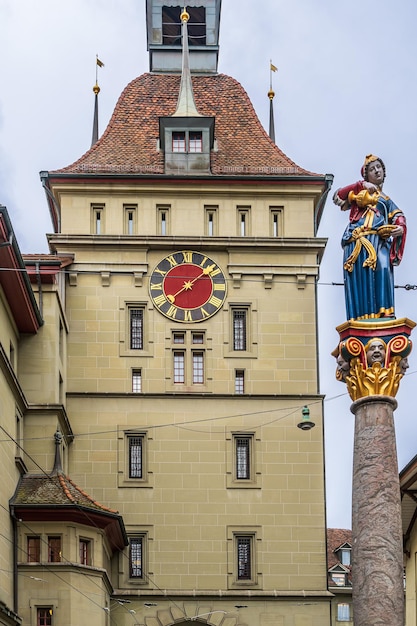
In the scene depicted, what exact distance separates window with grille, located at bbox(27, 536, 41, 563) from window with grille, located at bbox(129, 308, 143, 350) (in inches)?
444

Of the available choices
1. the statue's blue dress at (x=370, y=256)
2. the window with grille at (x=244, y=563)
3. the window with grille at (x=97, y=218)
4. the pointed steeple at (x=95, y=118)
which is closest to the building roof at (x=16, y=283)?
the window with grille at (x=97, y=218)

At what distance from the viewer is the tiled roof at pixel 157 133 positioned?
66.9m

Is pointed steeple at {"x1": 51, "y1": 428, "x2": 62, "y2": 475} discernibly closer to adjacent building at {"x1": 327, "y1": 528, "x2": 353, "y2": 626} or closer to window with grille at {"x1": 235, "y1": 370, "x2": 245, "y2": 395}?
window with grille at {"x1": 235, "y1": 370, "x2": 245, "y2": 395}

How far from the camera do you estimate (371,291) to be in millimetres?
40125

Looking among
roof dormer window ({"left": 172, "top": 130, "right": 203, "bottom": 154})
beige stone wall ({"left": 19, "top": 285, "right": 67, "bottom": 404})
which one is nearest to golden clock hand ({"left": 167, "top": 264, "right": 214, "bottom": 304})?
roof dormer window ({"left": 172, "top": 130, "right": 203, "bottom": 154})

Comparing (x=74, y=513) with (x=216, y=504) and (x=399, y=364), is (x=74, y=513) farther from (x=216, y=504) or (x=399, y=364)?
(x=399, y=364)

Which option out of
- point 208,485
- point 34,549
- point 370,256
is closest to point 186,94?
point 208,485

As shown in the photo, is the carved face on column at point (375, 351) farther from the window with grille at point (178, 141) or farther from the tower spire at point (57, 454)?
the window with grille at point (178, 141)

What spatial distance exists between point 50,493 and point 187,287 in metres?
11.9

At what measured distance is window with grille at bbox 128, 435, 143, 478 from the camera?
63031 mm

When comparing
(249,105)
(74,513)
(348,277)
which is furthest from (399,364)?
(249,105)

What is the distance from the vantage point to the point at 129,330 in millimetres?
64562

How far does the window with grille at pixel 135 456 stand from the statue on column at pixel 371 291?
23139 millimetres

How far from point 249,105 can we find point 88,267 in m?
11.0
